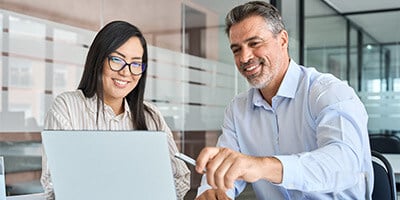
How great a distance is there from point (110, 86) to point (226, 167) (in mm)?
1047

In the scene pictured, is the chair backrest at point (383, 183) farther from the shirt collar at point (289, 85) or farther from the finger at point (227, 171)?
the finger at point (227, 171)

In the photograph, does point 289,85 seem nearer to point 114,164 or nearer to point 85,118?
point 85,118

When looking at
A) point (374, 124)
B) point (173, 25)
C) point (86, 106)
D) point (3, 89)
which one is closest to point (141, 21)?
point (173, 25)

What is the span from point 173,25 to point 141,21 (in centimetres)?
41


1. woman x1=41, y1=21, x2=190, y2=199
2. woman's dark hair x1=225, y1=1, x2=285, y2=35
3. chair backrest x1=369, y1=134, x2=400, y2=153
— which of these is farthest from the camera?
chair backrest x1=369, y1=134, x2=400, y2=153

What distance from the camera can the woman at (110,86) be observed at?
1881 mm

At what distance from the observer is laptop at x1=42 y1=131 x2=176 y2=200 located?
2.95 feet

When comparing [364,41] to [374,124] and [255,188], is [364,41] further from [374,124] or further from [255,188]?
[255,188]

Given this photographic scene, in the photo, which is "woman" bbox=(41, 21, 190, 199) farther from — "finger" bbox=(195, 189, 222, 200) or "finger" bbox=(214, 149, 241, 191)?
"finger" bbox=(214, 149, 241, 191)

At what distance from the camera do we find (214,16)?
5098mm

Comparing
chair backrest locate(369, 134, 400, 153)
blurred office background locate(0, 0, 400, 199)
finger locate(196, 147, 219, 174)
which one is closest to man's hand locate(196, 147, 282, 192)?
finger locate(196, 147, 219, 174)

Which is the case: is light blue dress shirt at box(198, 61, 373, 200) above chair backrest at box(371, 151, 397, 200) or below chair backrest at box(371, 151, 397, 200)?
above

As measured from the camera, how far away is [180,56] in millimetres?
4648

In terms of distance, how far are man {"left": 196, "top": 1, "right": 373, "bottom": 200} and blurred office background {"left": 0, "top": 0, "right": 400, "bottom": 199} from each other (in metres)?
0.33
